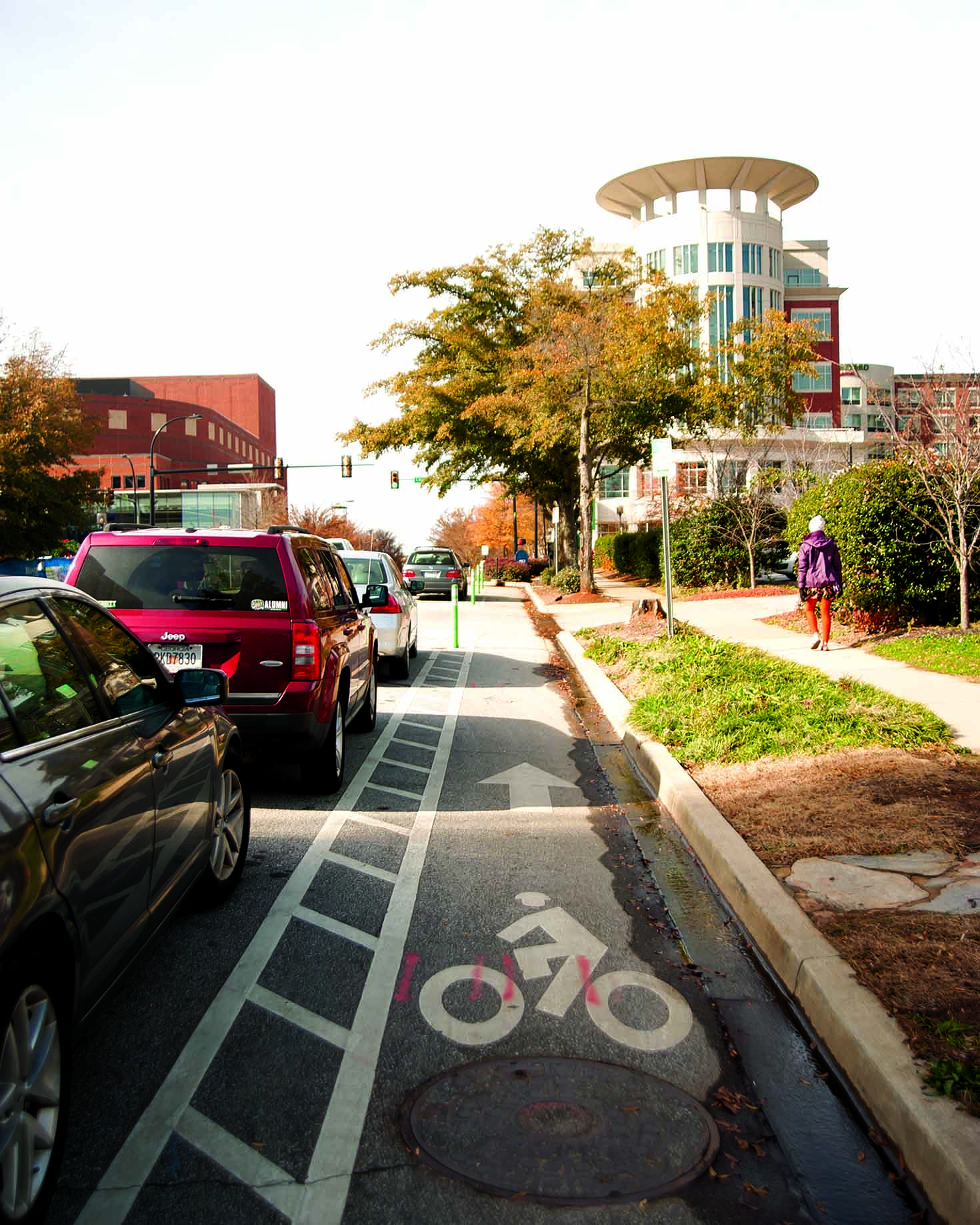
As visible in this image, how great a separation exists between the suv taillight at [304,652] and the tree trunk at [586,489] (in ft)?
82.7

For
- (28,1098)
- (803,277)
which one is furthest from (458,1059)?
(803,277)

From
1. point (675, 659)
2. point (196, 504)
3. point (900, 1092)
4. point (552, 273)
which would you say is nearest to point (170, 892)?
point (900, 1092)

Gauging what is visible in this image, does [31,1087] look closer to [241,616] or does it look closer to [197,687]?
[197,687]

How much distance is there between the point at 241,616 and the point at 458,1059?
12.7 ft

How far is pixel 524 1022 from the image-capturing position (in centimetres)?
393

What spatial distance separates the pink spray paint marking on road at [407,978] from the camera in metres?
4.15

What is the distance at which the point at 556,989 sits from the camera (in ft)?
13.9

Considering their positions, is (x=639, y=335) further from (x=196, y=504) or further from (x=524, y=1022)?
(x=196, y=504)

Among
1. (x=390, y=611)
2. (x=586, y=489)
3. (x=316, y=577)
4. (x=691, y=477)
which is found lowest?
(x=390, y=611)

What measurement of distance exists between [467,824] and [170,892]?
3.04 metres

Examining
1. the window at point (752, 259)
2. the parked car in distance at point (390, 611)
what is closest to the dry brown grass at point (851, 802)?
the parked car in distance at point (390, 611)

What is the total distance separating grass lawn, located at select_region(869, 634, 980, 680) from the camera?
38.4 feet

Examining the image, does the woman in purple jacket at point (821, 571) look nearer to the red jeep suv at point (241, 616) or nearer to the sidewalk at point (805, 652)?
the sidewalk at point (805, 652)

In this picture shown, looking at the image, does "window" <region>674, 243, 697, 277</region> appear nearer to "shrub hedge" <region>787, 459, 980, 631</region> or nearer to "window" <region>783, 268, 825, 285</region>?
"window" <region>783, 268, 825, 285</region>
